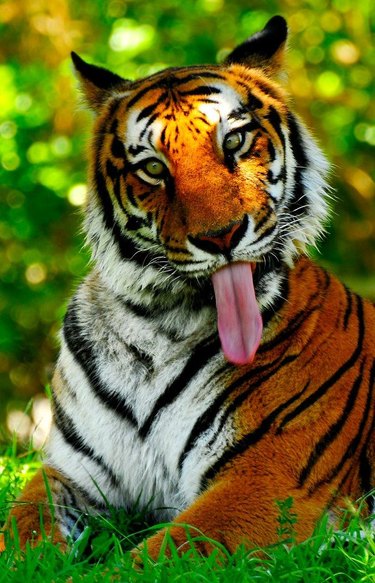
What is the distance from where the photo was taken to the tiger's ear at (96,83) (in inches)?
174

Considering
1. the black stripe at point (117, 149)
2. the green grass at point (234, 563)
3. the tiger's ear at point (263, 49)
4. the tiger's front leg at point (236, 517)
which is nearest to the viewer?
the green grass at point (234, 563)

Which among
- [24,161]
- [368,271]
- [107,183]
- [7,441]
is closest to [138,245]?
[107,183]

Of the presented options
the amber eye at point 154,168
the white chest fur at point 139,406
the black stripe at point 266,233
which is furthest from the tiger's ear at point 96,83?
the black stripe at point 266,233

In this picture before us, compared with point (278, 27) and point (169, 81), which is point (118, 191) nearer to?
point (169, 81)

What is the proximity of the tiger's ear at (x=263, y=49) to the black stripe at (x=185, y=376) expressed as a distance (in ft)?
3.79

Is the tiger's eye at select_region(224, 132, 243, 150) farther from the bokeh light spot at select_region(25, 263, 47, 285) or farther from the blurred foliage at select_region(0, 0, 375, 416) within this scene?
the bokeh light spot at select_region(25, 263, 47, 285)

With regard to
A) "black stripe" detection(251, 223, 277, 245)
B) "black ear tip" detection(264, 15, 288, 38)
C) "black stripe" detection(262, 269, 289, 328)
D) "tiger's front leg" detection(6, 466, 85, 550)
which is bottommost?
"tiger's front leg" detection(6, 466, 85, 550)

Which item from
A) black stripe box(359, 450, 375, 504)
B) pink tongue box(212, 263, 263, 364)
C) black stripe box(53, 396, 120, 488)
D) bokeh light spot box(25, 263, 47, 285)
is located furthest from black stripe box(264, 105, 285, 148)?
bokeh light spot box(25, 263, 47, 285)

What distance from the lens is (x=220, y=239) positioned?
3723mm

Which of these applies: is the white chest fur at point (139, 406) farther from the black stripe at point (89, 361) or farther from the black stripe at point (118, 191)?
the black stripe at point (118, 191)

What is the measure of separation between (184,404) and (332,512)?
0.66m

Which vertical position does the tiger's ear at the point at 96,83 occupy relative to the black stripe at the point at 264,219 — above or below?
above

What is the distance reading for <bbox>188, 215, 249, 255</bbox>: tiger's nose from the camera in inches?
146

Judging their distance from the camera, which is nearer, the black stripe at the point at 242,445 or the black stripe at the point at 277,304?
the black stripe at the point at 242,445
